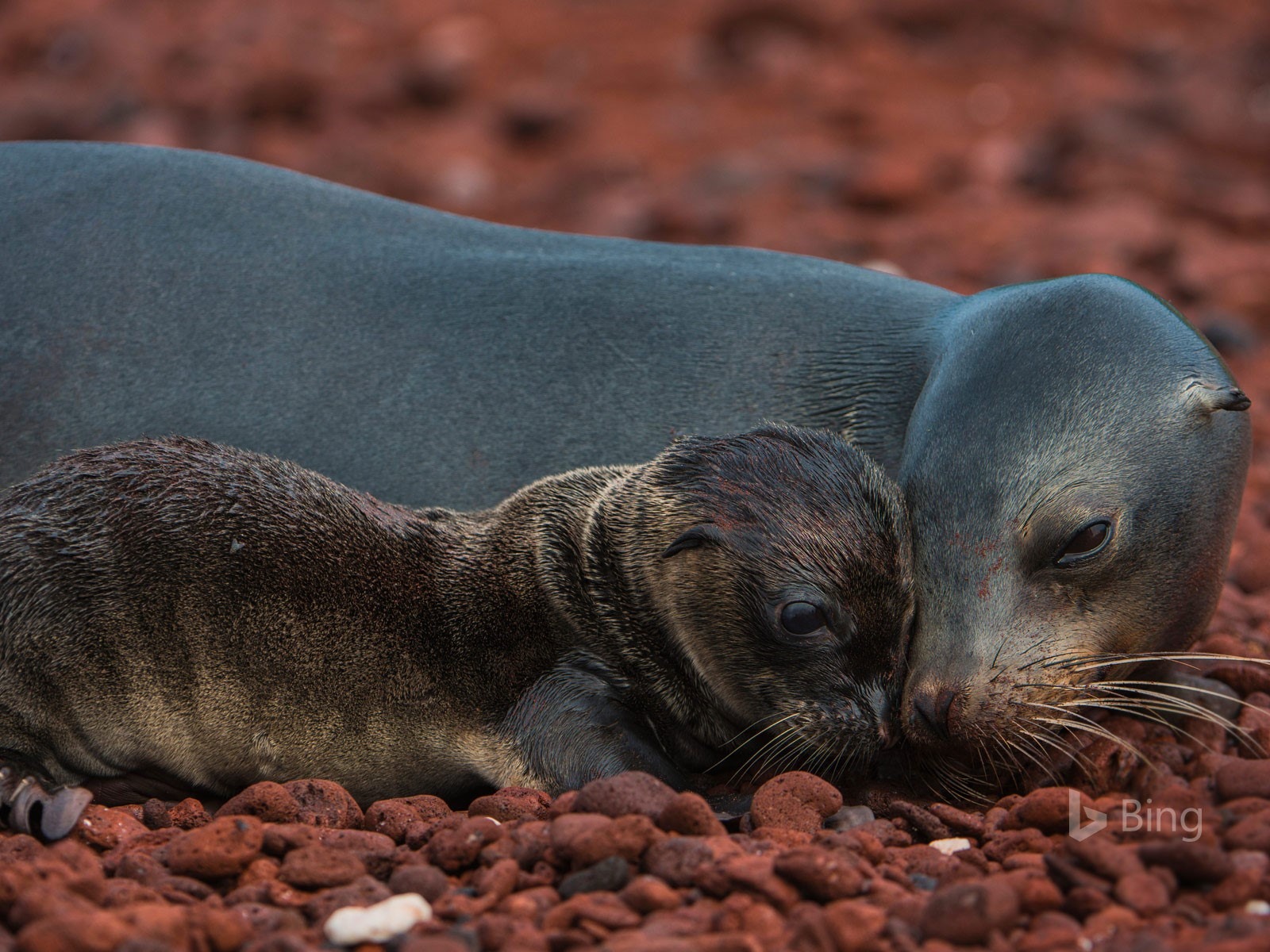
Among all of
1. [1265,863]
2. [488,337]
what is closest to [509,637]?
[488,337]

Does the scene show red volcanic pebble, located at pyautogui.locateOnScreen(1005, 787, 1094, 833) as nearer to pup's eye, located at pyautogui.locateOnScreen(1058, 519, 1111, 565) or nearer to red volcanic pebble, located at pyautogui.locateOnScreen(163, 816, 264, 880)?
pup's eye, located at pyautogui.locateOnScreen(1058, 519, 1111, 565)

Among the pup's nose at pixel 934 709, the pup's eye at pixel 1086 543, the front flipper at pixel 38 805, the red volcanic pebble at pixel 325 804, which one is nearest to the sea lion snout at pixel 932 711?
the pup's nose at pixel 934 709

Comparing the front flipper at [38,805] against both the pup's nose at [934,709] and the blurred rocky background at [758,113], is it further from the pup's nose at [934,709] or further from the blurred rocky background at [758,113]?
the blurred rocky background at [758,113]

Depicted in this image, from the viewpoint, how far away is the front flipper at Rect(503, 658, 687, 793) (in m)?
4.29

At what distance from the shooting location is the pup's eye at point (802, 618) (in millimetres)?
4266

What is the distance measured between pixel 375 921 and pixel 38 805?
4.46ft

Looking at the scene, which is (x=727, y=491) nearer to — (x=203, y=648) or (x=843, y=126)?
(x=203, y=648)

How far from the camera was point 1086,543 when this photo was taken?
450cm

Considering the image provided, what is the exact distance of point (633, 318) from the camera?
17.1ft

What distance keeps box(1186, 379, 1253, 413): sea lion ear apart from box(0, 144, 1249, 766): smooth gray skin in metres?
0.03

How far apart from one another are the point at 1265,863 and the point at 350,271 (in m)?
3.30

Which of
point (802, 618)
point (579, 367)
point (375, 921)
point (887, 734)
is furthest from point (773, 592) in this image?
point (375, 921)

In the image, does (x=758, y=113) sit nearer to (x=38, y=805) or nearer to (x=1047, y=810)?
(x=1047, y=810)

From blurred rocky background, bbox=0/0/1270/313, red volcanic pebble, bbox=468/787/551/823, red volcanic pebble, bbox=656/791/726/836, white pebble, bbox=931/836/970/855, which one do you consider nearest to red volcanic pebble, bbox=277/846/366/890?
red volcanic pebble, bbox=468/787/551/823
